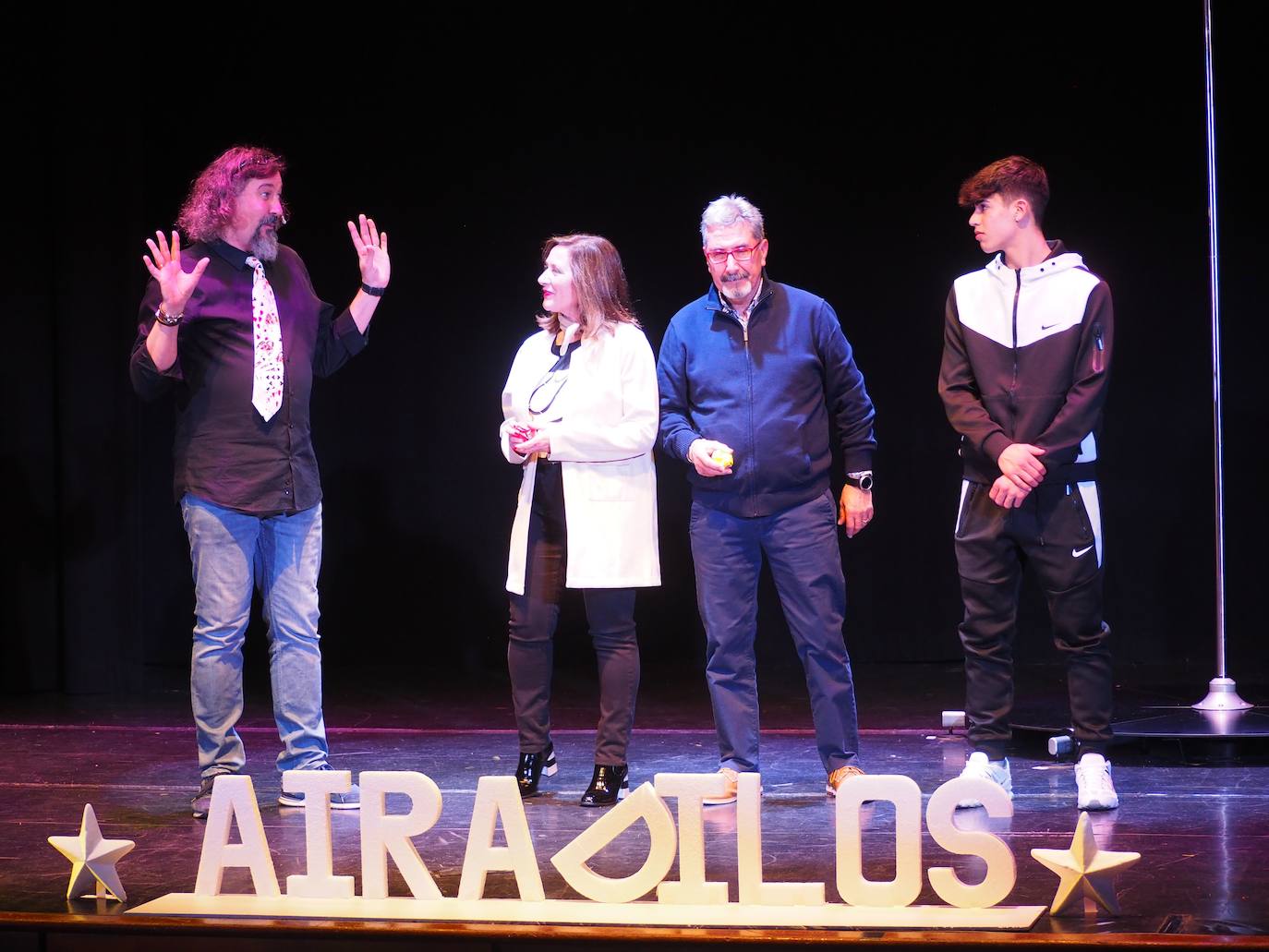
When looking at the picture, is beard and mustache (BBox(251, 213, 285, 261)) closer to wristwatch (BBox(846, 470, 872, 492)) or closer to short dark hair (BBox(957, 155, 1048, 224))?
wristwatch (BBox(846, 470, 872, 492))

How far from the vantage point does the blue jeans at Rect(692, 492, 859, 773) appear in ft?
11.6

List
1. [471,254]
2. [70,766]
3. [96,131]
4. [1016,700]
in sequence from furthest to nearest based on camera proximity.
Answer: [471,254] < [96,131] < [1016,700] < [70,766]

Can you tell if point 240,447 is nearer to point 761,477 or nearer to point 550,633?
point 550,633

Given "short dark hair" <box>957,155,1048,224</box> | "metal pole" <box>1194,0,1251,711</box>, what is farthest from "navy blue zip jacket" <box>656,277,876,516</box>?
"metal pole" <box>1194,0,1251,711</box>

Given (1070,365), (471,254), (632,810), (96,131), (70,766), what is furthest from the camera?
(471,254)

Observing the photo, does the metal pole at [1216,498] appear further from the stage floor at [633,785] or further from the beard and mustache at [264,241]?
the beard and mustache at [264,241]

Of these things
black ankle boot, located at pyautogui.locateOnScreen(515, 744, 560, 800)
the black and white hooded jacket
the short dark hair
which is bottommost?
black ankle boot, located at pyautogui.locateOnScreen(515, 744, 560, 800)

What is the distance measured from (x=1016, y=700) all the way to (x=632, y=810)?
2.46 metres

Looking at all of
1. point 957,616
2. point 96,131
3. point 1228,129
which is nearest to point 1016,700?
point 957,616

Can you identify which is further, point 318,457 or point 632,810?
point 318,457

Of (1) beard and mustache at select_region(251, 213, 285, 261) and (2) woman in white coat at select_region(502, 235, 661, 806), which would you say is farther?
(1) beard and mustache at select_region(251, 213, 285, 261)

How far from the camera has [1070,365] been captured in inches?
136

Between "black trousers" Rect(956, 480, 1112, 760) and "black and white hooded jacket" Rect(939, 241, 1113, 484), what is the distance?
0.27 ft

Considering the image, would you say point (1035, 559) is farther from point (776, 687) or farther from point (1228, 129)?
point (1228, 129)
